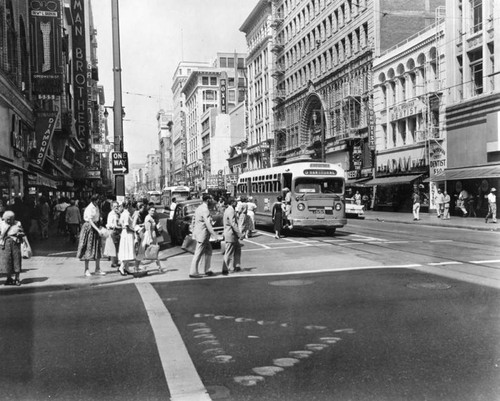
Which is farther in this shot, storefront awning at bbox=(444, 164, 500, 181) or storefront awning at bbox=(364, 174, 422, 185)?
storefront awning at bbox=(364, 174, 422, 185)

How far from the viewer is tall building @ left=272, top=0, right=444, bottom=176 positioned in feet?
148

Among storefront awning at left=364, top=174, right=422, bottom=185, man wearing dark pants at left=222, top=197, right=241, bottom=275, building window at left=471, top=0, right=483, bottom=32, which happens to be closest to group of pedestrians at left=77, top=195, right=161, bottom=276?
man wearing dark pants at left=222, top=197, right=241, bottom=275

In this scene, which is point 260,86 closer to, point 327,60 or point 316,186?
point 327,60

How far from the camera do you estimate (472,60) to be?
3167cm

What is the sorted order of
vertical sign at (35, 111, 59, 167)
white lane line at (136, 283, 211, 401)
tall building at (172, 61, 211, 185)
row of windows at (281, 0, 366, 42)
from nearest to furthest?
1. white lane line at (136, 283, 211, 401)
2. vertical sign at (35, 111, 59, 167)
3. row of windows at (281, 0, 366, 42)
4. tall building at (172, 61, 211, 185)

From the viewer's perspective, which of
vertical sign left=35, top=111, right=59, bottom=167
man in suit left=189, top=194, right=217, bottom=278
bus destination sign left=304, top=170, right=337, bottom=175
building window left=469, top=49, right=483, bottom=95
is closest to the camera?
man in suit left=189, top=194, right=217, bottom=278

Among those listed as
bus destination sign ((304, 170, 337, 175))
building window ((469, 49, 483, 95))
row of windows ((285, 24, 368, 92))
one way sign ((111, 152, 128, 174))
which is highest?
row of windows ((285, 24, 368, 92))

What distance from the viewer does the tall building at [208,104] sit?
370ft

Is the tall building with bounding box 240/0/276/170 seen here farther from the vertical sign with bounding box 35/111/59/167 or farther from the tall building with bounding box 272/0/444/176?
the vertical sign with bounding box 35/111/59/167

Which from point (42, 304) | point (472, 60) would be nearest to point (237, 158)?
point (472, 60)

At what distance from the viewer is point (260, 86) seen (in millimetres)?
80250

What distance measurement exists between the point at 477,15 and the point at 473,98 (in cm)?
503

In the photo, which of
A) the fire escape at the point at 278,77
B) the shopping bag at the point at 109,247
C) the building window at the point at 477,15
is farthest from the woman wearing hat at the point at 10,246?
the fire escape at the point at 278,77

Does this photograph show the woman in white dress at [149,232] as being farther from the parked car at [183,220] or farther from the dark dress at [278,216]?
the dark dress at [278,216]
